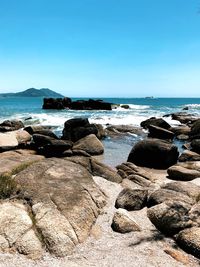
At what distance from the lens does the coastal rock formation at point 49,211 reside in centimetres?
627

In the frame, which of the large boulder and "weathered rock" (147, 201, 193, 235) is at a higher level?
"weathered rock" (147, 201, 193, 235)

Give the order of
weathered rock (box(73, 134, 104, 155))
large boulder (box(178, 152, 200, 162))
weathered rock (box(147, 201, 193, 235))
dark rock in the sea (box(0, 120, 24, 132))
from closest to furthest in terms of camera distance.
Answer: weathered rock (box(147, 201, 193, 235)) → large boulder (box(178, 152, 200, 162)) → weathered rock (box(73, 134, 104, 155)) → dark rock in the sea (box(0, 120, 24, 132))

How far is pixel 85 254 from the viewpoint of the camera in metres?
6.16

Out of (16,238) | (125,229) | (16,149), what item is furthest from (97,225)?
(16,149)

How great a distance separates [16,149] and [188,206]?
36.1ft

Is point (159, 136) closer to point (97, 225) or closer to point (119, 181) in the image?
point (119, 181)

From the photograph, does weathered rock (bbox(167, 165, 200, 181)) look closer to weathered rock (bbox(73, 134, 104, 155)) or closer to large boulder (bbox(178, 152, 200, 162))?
large boulder (bbox(178, 152, 200, 162))

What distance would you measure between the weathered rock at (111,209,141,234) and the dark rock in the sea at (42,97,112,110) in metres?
58.1

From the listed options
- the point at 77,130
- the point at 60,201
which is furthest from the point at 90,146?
the point at 60,201

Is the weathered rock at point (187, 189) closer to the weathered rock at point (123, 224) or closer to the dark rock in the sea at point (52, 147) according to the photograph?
the weathered rock at point (123, 224)

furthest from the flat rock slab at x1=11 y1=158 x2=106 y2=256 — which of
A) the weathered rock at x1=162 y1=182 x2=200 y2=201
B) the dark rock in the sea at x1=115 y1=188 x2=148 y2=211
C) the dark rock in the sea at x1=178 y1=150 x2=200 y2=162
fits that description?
the dark rock in the sea at x1=178 y1=150 x2=200 y2=162

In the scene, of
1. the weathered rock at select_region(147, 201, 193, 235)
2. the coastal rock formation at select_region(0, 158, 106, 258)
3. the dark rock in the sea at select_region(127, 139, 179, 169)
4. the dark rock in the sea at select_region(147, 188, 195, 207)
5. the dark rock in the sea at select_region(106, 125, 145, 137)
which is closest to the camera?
the coastal rock formation at select_region(0, 158, 106, 258)

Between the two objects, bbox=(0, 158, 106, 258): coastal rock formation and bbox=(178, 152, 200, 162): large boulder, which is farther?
bbox=(178, 152, 200, 162): large boulder

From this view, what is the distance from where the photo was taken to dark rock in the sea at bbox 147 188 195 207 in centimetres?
830
